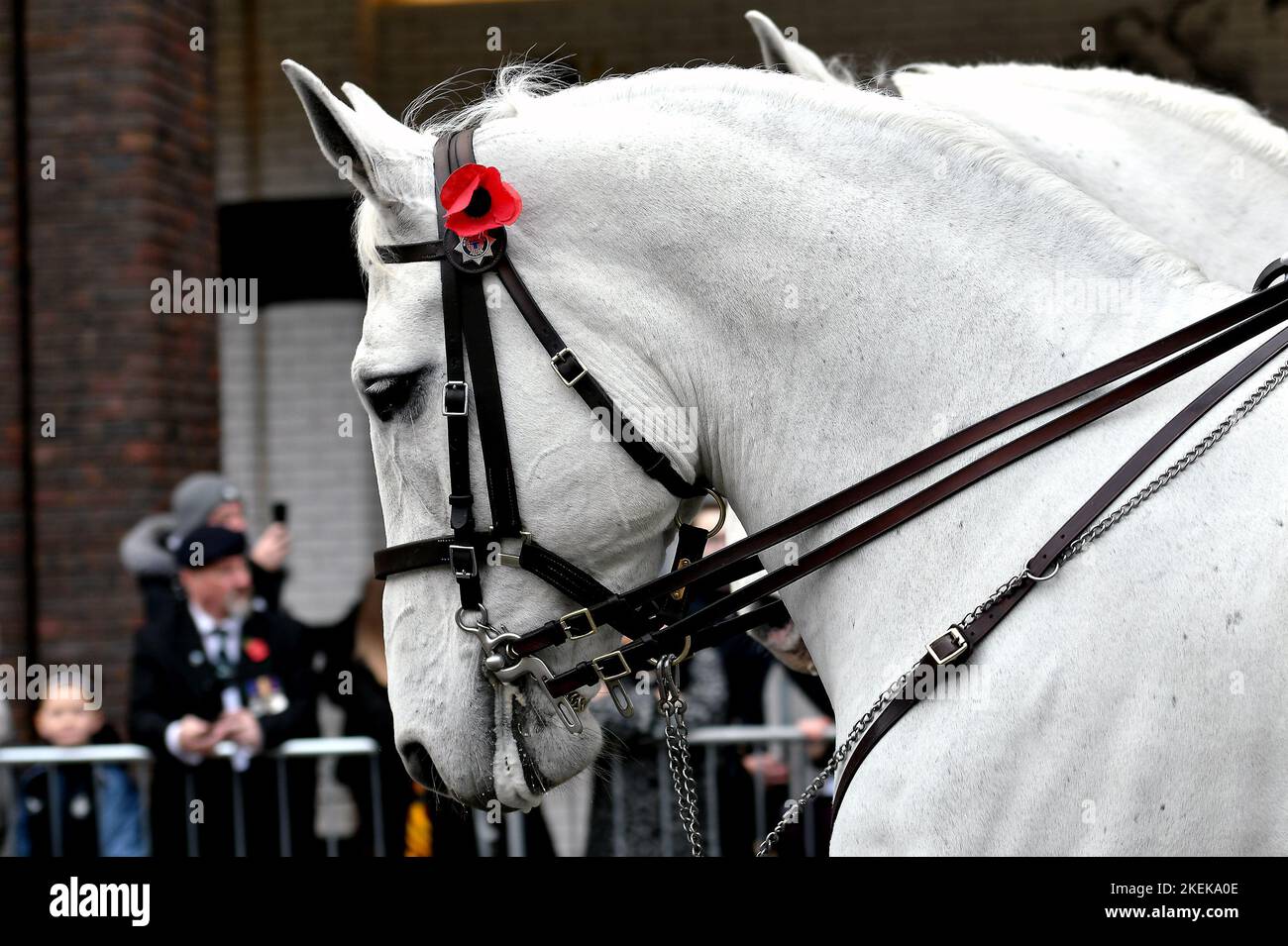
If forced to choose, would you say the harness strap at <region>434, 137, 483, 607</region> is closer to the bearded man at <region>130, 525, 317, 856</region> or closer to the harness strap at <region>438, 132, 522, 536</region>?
the harness strap at <region>438, 132, 522, 536</region>

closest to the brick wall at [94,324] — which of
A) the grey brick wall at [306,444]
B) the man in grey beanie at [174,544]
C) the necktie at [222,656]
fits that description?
the man in grey beanie at [174,544]

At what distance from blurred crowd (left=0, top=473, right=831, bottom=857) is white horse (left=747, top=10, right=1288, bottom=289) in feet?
7.49

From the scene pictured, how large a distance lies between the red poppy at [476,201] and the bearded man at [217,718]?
3349 mm

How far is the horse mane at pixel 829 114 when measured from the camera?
82.9 inches

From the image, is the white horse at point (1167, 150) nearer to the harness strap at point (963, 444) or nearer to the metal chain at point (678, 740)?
the harness strap at point (963, 444)

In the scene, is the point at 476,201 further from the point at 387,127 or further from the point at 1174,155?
the point at 1174,155

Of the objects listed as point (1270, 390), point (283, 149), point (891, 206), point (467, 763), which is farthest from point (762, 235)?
point (283, 149)

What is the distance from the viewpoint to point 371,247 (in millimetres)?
2270

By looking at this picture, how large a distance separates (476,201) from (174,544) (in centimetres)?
363

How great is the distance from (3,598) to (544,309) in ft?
16.5

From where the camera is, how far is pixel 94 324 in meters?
6.20

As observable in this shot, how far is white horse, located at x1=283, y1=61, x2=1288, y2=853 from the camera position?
188 centimetres

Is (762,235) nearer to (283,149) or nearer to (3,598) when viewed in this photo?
(3,598)

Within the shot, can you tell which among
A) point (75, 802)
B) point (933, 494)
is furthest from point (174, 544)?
point (933, 494)
